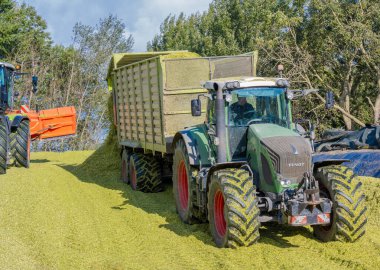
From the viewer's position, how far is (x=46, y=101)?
36750 millimetres

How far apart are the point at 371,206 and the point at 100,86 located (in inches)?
1239

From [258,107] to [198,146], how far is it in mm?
1099

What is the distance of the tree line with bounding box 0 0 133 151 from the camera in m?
35.5

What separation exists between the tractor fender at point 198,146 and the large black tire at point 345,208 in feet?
6.00

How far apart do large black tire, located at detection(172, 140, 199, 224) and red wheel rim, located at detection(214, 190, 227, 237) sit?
0.98m

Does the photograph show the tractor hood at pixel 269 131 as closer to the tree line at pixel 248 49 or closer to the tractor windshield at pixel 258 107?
the tractor windshield at pixel 258 107

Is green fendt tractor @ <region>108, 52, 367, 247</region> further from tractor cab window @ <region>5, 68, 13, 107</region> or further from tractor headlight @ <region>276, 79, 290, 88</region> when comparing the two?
tractor cab window @ <region>5, 68, 13, 107</region>

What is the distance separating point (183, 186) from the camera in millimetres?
9203

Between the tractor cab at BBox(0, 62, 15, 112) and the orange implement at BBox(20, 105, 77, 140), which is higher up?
the tractor cab at BBox(0, 62, 15, 112)

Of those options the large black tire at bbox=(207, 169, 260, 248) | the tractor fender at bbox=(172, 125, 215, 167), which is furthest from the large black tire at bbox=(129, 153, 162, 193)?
the large black tire at bbox=(207, 169, 260, 248)

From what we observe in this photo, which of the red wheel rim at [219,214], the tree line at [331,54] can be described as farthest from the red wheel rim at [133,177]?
the tree line at [331,54]

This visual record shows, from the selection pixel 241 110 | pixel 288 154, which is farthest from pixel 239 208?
pixel 241 110

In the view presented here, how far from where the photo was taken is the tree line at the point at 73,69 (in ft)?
116

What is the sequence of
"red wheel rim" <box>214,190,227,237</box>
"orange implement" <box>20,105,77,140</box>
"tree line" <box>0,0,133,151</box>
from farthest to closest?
"tree line" <box>0,0,133,151</box>
"orange implement" <box>20,105,77,140</box>
"red wheel rim" <box>214,190,227,237</box>
